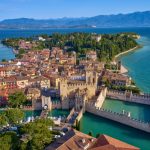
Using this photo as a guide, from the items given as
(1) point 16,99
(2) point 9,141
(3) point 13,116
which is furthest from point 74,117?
(2) point 9,141

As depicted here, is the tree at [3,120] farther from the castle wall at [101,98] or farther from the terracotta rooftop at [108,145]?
the castle wall at [101,98]

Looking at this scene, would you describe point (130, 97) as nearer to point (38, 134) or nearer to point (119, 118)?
point (119, 118)

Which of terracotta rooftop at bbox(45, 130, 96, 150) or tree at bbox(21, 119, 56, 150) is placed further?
tree at bbox(21, 119, 56, 150)

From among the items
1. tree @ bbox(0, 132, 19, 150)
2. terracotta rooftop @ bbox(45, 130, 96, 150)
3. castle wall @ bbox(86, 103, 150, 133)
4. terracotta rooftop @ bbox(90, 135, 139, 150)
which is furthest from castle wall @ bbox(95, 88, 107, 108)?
tree @ bbox(0, 132, 19, 150)

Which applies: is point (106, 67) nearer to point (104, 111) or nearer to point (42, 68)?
point (42, 68)

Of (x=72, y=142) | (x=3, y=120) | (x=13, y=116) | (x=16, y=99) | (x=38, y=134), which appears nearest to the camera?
(x=72, y=142)

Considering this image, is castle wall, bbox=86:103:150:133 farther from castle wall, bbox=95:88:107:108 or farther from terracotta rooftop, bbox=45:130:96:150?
terracotta rooftop, bbox=45:130:96:150
